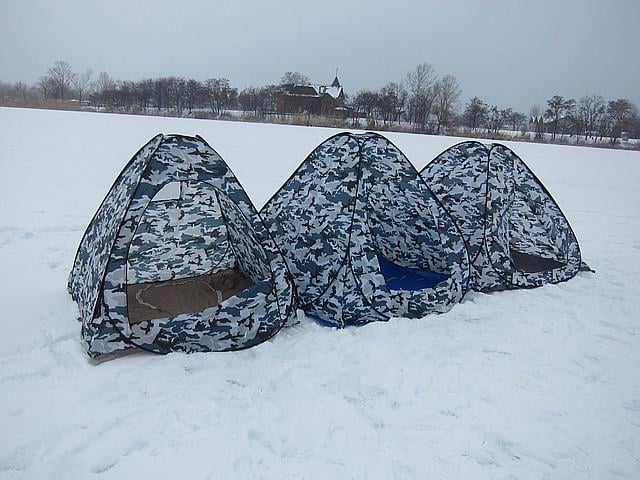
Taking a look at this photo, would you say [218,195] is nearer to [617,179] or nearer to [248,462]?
[248,462]

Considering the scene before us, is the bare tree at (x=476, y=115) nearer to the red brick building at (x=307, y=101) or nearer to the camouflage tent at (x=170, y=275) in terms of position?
the red brick building at (x=307, y=101)

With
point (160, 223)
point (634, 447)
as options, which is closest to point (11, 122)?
point (160, 223)

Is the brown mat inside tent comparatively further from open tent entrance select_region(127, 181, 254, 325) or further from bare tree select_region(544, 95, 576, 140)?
bare tree select_region(544, 95, 576, 140)

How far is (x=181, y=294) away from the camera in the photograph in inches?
176

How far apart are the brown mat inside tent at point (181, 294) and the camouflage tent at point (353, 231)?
29.3 inches

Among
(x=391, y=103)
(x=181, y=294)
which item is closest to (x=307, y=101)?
(x=391, y=103)

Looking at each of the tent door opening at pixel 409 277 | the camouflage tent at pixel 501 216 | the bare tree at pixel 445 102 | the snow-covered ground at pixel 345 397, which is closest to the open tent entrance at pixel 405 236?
the tent door opening at pixel 409 277

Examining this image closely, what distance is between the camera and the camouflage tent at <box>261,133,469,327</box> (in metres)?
4.20

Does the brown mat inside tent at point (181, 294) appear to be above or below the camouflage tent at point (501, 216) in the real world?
below

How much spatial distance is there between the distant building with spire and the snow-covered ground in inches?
1784

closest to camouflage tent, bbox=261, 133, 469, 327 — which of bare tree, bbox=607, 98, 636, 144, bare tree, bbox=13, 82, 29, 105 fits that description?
bare tree, bbox=13, 82, 29, 105

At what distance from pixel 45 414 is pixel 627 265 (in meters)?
7.19

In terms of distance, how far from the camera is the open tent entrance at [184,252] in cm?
457

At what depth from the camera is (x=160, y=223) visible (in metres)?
5.09
